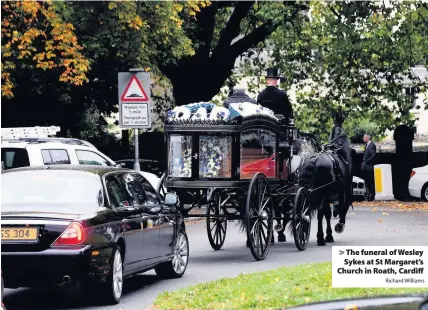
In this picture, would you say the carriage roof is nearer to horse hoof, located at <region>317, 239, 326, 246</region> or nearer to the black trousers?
horse hoof, located at <region>317, 239, 326, 246</region>

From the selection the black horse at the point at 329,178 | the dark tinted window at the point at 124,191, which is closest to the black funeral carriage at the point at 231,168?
the black horse at the point at 329,178

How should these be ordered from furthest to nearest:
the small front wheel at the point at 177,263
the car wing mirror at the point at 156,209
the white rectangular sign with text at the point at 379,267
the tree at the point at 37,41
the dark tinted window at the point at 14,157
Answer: the tree at the point at 37,41 < the dark tinted window at the point at 14,157 < the small front wheel at the point at 177,263 < the car wing mirror at the point at 156,209 < the white rectangular sign with text at the point at 379,267

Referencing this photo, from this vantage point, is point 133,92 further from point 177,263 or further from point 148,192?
point 148,192

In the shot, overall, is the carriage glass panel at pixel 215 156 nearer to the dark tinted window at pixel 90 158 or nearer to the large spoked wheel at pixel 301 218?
the large spoked wheel at pixel 301 218

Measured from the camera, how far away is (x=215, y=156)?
16984 mm

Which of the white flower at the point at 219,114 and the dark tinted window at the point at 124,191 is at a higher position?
the white flower at the point at 219,114

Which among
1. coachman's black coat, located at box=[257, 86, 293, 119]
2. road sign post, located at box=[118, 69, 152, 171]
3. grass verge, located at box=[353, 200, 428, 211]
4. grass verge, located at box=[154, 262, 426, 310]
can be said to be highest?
road sign post, located at box=[118, 69, 152, 171]

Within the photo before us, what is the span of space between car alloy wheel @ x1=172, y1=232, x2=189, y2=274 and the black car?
76 cm

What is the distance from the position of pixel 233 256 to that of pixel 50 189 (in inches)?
233

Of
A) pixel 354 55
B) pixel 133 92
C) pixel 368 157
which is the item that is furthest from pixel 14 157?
pixel 354 55

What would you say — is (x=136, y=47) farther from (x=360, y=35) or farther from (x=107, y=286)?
(x=107, y=286)

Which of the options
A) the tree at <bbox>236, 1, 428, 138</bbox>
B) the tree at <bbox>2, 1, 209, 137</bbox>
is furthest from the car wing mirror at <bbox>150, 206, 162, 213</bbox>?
the tree at <bbox>236, 1, 428, 138</bbox>

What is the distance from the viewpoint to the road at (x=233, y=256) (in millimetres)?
12742

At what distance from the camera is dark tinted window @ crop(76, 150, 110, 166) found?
2289cm
